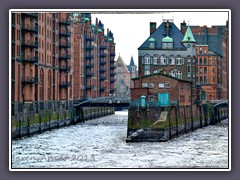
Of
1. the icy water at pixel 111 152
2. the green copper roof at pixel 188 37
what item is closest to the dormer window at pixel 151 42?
the green copper roof at pixel 188 37

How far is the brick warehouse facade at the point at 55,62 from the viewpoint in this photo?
803 inches

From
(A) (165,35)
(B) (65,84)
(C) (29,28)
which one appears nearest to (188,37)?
(A) (165,35)

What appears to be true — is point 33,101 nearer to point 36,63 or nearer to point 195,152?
point 36,63

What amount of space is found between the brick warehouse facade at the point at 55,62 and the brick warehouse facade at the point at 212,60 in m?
2.65

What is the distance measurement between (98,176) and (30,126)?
6040mm

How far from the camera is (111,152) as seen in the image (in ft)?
67.4

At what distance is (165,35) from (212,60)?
5.39 ft

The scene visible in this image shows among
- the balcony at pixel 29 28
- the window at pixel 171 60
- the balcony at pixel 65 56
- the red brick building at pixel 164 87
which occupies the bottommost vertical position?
the red brick building at pixel 164 87

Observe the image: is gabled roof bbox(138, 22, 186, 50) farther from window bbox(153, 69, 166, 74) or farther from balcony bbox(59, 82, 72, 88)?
balcony bbox(59, 82, 72, 88)

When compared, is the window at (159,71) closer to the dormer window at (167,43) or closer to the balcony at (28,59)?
the dormer window at (167,43)

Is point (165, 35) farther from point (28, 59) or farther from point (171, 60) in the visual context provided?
point (28, 59)

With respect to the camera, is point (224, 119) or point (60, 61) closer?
point (224, 119)

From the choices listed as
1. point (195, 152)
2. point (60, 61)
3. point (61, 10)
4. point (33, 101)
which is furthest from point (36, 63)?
point (195, 152)

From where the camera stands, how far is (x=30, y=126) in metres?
23.8
